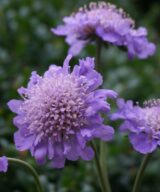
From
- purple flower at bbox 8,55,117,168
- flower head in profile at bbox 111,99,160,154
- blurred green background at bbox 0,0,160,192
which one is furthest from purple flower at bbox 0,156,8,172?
blurred green background at bbox 0,0,160,192

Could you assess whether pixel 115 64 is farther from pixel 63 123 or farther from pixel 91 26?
pixel 63 123

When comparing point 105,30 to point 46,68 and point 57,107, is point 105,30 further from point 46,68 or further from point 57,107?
point 46,68

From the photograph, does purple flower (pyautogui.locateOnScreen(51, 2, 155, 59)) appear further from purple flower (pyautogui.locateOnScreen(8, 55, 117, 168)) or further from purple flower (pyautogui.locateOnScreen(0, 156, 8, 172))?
purple flower (pyautogui.locateOnScreen(0, 156, 8, 172))

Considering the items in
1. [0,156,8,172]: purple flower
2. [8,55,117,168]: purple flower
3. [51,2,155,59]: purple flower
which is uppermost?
[51,2,155,59]: purple flower

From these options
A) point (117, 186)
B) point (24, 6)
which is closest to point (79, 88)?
point (117, 186)

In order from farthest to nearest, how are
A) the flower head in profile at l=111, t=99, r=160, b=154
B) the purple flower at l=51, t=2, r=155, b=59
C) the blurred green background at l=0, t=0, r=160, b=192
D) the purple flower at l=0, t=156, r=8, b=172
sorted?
the blurred green background at l=0, t=0, r=160, b=192 → the purple flower at l=51, t=2, r=155, b=59 → the flower head in profile at l=111, t=99, r=160, b=154 → the purple flower at l=0, t=156, r=8, b=172
